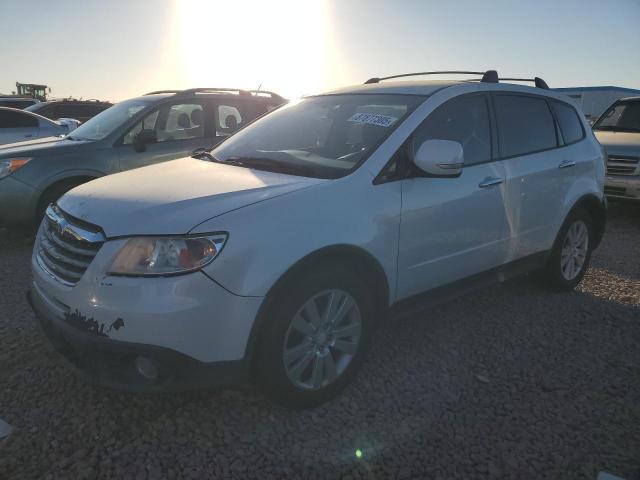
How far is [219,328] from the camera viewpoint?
229cm

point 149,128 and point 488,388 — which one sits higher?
point 149,128

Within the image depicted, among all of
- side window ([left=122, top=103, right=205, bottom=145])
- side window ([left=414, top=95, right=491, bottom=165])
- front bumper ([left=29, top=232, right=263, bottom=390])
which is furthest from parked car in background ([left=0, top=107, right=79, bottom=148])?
front bumper ([left=29, top=232, right=263, bottom=390])

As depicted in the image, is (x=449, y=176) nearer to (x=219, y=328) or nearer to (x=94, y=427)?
(x=219, y=328)

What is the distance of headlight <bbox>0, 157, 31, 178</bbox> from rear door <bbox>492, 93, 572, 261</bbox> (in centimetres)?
454

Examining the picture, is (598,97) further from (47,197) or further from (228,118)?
(47,197)

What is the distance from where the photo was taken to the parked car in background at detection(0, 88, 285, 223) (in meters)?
5.27

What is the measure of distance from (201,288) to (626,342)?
3078mm

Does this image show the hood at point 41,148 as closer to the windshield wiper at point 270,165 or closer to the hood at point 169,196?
the hood at point 169,196

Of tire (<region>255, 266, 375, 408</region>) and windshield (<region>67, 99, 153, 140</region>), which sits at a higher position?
windshield (<region>67, 99, 153, 140</region>)

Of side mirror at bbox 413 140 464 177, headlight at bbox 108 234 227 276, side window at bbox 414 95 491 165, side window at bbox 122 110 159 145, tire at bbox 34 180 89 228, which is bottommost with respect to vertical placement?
tire at bbox 34 180 89 228

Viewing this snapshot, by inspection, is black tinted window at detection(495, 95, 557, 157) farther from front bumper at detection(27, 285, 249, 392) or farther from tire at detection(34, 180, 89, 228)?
tire at detection(34, 180, 89, 228)

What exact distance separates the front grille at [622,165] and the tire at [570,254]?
3.63 metres

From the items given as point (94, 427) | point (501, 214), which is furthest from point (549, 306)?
point (94, 427)

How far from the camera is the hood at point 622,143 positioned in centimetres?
768
